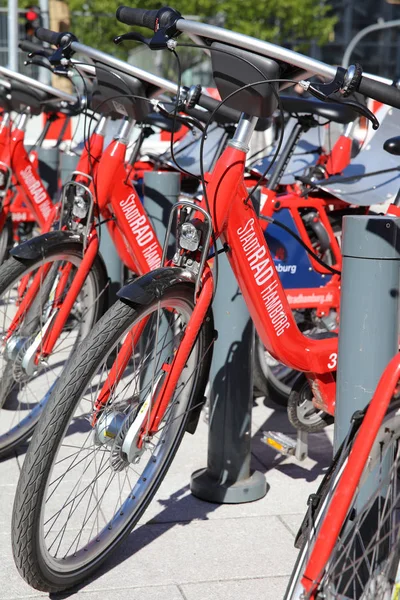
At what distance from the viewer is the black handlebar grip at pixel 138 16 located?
3.06 metres

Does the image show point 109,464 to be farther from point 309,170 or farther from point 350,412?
point 309,170

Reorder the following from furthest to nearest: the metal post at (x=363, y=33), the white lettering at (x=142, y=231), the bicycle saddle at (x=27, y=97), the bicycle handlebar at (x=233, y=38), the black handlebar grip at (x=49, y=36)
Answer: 1. the metal post at (x=363, y=33)
2. the bicycle saddle at (x=27, y=97)
3. the white lettering at (x=142, y=231)
4. the black handlebar grip at (x=49, y=36)
5. the bicycle handlebar at (x=233, y=38)

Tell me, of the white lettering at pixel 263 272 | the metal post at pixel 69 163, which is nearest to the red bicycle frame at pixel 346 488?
the white lettering at pixel 263 272

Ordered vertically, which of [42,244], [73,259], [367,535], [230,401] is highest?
[42,244]

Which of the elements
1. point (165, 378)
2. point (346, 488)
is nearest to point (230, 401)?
point (165, 378)

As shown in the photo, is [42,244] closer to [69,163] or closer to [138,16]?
[138,16]

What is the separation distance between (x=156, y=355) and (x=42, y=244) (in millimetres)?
837

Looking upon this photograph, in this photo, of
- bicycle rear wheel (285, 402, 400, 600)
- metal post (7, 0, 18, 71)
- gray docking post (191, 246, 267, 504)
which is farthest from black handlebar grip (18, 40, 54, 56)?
metal post (7, 0, 18, 71)

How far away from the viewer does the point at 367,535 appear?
234cm

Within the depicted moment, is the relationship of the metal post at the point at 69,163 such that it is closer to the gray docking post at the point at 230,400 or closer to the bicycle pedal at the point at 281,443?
the gray docking post at the point at 230,400

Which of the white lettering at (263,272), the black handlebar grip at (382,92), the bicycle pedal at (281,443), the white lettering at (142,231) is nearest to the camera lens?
the black handlebar grip at (382,92)

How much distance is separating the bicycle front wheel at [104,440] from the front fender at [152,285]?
0.03 meters

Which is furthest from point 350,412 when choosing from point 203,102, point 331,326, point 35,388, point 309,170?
point 309,170

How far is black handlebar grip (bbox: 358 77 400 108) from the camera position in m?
2.26
